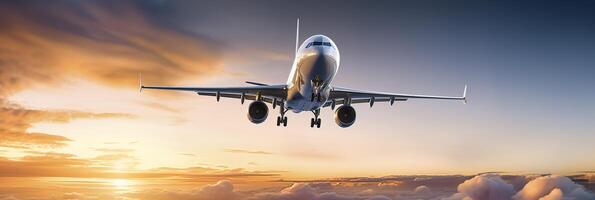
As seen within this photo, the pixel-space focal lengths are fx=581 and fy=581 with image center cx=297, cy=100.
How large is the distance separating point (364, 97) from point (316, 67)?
48.7 feet

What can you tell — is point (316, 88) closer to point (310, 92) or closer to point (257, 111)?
point (310, 92)

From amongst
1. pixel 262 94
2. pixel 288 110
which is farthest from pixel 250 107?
pixel 288 110

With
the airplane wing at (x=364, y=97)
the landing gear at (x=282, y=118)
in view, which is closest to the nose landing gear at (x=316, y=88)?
the airplane wing at (x=364, y=97)

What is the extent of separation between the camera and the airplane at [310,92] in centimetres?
3872

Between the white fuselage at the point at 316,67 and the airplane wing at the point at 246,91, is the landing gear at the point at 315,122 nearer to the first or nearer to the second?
the airplane wing at the point at 246,91

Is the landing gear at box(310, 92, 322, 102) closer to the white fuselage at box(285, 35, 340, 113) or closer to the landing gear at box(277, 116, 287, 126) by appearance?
the white fuselage at box(285, 35, 340, 113)

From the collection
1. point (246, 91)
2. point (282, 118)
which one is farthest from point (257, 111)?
point (282, 118)

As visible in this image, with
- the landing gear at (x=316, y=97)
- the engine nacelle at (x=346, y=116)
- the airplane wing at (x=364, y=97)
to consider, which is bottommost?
the engine nacelle at (x=346, y=116)

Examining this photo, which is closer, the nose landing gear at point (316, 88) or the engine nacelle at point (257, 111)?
the nose landing gear at point (316, 88)

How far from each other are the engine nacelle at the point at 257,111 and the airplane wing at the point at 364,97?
5799 mm

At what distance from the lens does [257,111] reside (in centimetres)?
4825

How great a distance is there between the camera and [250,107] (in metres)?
48.2

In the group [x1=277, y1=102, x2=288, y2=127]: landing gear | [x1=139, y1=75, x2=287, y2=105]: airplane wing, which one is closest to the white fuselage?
[x1=139, y1=75, x2=287, y2=105]: airplane wing

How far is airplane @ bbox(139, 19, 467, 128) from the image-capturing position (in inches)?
1524
